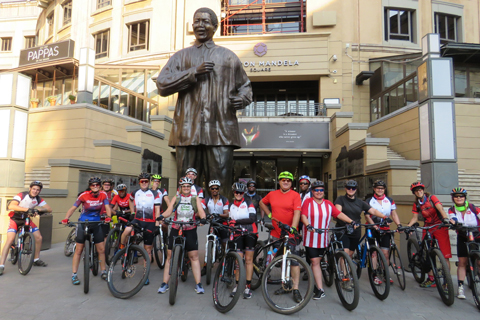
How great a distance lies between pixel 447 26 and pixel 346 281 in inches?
914

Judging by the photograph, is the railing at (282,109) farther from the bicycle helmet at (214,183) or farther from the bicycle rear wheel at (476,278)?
the bicycle rear wheel at (476,278)

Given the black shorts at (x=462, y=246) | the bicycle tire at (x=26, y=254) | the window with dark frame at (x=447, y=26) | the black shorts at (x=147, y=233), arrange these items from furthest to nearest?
the window with dark frame at (x=447, y=26), the black shorts at (x=147, y=233), the bicycle tire at (x=26, y=254), the black shorts at (x=462, y=246)

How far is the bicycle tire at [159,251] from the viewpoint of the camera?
6.54 meters

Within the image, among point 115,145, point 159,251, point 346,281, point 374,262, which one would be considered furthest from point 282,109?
point 346,281

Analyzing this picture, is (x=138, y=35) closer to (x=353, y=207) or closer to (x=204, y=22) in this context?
(x=204, y=22)

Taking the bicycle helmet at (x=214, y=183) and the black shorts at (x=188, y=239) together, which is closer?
the black shorts at (x=188, y=239)

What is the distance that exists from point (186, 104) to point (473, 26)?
23.8 meters

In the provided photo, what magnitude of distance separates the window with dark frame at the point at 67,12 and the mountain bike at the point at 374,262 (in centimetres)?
2863

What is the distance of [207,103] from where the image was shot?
17.2 feet

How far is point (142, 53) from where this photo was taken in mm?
22125

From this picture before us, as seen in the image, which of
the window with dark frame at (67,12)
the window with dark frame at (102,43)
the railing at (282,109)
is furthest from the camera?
the window with dark frame at (67,12)

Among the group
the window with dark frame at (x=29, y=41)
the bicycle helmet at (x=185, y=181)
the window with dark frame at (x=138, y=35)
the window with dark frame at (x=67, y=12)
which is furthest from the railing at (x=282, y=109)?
the window with dark frame at (x=29, y=41)

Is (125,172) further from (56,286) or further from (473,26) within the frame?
(473,26)

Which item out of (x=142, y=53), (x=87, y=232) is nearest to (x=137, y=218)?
(x=87, y=232)
